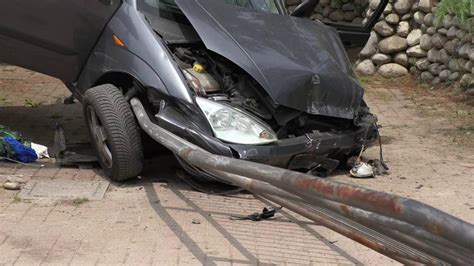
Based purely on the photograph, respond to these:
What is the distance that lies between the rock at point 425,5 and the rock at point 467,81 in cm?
178

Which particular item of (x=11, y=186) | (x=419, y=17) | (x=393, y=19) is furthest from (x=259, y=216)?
(x=393, y=19)

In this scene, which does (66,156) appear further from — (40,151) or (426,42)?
(426,42)

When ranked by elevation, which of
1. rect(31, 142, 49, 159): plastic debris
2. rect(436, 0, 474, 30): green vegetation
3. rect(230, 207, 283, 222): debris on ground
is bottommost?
rect(31, 142, 49, 159): plastic debris

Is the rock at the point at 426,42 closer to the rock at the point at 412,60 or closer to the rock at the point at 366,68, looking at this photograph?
the rock at the point at 412,60

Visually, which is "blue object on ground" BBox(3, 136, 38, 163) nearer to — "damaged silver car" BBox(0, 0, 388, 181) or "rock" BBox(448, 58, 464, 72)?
"damaged silver car" BBox(0, 0, 388, 181)

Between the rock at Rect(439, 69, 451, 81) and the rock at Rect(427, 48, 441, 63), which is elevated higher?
the rock at Rect(427, 48, 441, 63)

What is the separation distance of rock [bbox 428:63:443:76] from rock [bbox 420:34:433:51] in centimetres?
38

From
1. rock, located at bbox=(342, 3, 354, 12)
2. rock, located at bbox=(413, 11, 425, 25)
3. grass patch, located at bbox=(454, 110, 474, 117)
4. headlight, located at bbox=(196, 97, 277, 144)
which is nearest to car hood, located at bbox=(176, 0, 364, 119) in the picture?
headlight, located at bbox=(196, 97, 277, 144)

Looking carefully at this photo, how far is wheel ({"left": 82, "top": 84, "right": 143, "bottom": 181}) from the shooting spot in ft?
19.9

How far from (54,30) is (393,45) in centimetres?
796

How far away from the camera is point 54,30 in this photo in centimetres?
679

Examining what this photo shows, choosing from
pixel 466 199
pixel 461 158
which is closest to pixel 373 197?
pixel 466 199

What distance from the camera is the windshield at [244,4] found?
259 inches

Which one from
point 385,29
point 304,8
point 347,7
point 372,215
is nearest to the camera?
point 372,215
